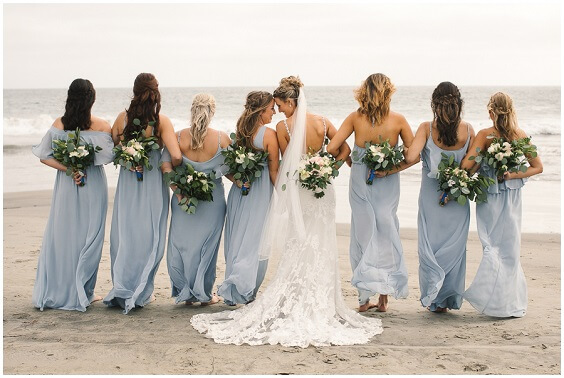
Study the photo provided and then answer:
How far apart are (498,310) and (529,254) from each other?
3.35 m

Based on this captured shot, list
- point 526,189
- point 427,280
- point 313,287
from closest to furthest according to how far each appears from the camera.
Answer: point 313,287 → point 427,280 → point 526,189

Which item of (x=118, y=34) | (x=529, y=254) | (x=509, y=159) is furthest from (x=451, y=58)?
(x=509, y=159)

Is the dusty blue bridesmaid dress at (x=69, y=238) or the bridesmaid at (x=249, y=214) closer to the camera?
the bridesmaid at (x=249, y=214)

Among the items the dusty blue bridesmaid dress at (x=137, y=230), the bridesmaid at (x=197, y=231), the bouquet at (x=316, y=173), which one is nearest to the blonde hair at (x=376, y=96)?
the bouquet at (x=316, y=173)

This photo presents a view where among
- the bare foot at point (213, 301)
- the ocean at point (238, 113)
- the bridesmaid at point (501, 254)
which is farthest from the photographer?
the ocean at point (238, 113)

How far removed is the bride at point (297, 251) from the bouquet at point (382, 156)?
8.8 inches

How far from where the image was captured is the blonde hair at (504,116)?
271 inches

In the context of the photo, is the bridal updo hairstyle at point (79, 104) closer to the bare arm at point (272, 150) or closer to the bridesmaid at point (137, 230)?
the bridesmaid at point (137, 230)

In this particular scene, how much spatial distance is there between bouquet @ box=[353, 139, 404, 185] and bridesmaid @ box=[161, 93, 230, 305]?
4.44 ft

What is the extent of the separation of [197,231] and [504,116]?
3119 millimetres

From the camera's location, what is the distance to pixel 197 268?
735cm

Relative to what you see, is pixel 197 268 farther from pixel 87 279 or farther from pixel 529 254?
pixel 529 254

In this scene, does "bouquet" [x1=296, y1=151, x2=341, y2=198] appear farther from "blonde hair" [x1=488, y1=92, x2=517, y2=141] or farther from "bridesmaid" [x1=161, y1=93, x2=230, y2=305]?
"blonde hair" [x1=488, y1=92, x2=517, y2=141]

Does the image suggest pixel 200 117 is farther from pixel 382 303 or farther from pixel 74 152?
pixel 382 303
